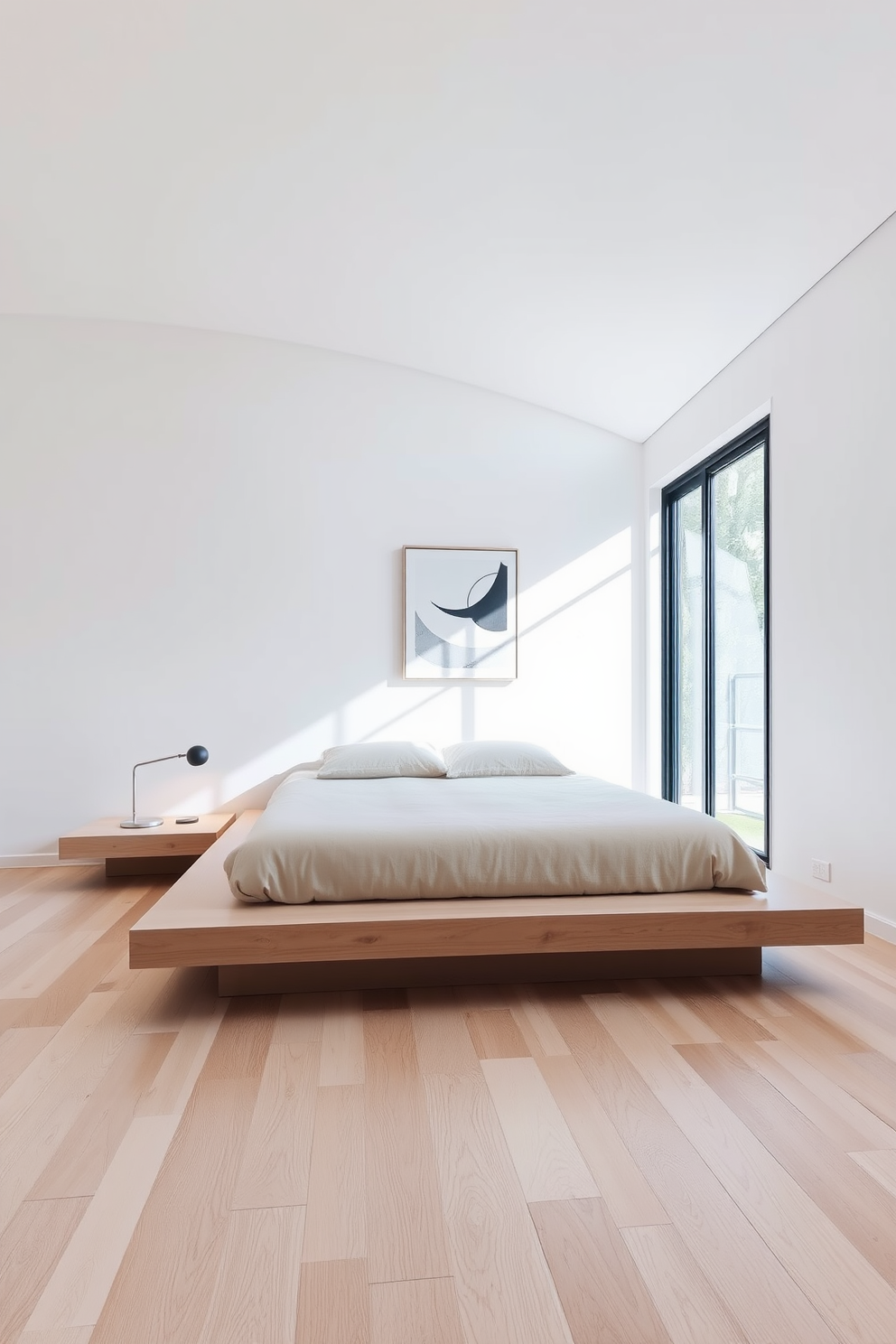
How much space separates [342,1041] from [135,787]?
9.63 ft

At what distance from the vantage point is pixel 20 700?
15.3 ft

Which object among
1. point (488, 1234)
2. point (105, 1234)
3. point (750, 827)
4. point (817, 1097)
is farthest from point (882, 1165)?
point (750, 827)

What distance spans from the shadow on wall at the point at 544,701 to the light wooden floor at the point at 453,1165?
2.29 m

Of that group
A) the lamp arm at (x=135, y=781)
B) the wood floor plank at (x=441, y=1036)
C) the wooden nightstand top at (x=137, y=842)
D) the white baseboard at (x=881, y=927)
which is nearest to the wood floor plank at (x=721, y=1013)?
the wood floor plank at (x=441, y=1036)

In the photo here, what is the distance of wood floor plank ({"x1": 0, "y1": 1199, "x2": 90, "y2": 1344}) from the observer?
4.04 feet

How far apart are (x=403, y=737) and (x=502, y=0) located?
3.39m

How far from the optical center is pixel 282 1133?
175 centimetres

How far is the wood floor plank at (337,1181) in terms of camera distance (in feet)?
4.57

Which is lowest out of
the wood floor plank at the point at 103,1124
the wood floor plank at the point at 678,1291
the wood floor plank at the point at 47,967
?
the wood floor plank at the point at 47,967

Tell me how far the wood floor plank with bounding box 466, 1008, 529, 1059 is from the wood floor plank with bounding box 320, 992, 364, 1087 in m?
0.29

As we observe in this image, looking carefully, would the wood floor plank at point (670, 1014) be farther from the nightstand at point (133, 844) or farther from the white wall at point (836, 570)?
the nightstand at point (133, 844)

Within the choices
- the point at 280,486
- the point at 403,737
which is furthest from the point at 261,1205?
the point at 280,486

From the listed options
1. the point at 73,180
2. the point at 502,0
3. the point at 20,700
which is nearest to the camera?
the point at 502,0

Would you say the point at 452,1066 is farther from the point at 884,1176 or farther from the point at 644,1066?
the point at 884,1176
